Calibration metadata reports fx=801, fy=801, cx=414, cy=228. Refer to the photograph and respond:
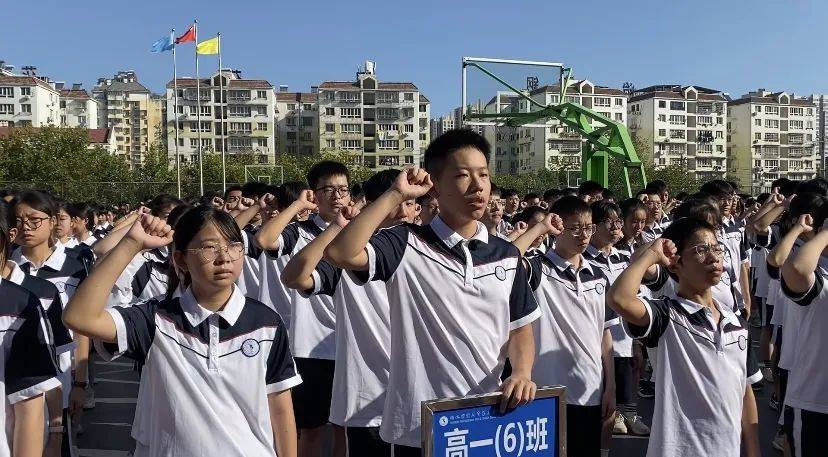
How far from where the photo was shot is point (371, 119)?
8194 centimetres

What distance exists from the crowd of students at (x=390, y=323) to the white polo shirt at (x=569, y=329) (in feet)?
0.04

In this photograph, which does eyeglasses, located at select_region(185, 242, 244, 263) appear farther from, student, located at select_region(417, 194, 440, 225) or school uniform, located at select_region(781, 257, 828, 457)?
school uniform, located at select_region(781, 257, 828, 457)

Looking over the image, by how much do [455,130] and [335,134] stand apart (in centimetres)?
7922

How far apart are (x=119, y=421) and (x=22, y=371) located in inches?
166

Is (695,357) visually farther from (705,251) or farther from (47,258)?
(47,258)

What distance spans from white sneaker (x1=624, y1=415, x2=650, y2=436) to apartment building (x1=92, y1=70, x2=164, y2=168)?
109718 mm

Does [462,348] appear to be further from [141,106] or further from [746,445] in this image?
[141,106]

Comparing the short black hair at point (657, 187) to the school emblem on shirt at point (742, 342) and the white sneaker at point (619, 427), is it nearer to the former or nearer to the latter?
the white sneaker at point (619, 427)

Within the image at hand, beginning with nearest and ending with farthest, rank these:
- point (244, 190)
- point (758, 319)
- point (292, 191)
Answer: point (292, 191), point (244, 190), point (758, 319)

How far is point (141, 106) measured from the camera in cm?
11181

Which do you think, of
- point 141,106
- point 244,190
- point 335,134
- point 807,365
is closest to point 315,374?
point 807,365

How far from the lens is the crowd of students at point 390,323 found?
2639 millimetres

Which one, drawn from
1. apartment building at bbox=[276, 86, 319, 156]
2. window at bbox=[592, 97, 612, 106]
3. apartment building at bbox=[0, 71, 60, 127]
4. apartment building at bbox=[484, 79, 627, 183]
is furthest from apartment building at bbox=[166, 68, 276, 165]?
window at bbox=[592, 97, 612, 106]

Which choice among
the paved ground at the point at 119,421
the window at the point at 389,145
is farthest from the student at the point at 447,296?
the window at the point at 389,145
